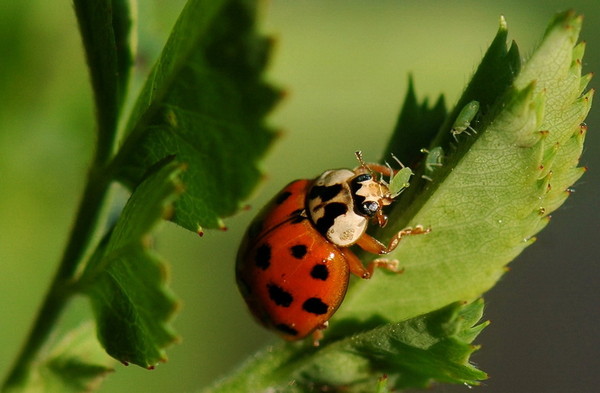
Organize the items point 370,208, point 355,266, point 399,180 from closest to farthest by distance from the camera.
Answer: point 399,180 → point 355,266 → point 370,208

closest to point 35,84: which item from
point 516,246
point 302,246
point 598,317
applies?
point 302,246

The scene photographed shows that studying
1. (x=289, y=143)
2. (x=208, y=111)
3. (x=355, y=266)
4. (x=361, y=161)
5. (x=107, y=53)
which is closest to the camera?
(x=208, y=111)

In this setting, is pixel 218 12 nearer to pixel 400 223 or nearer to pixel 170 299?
pixel 170 299

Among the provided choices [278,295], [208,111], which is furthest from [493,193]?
[278,295]

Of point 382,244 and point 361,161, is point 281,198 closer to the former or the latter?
point 361,161

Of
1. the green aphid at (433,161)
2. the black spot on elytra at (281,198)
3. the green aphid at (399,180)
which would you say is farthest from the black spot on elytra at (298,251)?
the green aphid at (433,161)

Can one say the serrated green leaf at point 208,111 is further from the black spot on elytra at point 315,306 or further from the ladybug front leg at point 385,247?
the black spot on elytra at point 315,306
